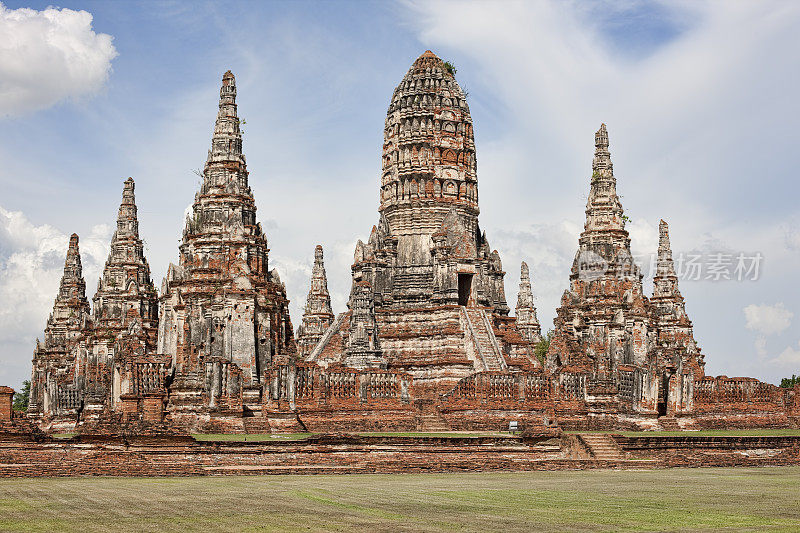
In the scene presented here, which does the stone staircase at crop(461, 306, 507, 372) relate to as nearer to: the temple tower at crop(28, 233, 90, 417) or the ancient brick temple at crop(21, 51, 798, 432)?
the ancient brick temple at crop(21, 51, 798, 432)

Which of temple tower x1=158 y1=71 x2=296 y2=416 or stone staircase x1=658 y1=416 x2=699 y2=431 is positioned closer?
stone staircase x1=658 y1=416 x2=699 y2=431

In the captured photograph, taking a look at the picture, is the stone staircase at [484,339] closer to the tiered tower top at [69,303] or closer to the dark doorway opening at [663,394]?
the dark doorway opening at [663,394]

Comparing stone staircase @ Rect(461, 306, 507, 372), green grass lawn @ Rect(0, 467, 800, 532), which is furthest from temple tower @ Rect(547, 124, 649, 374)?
green grass lawn @ Rect(0, 467, 800, 532)

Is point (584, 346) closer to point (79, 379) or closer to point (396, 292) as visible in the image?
point (396, 292)

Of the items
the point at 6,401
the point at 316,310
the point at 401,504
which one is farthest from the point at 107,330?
the point at 401,504

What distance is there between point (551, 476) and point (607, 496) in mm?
6352

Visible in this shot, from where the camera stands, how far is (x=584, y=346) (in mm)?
51844

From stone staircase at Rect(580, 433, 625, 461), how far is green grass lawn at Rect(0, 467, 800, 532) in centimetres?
578

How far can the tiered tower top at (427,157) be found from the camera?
54875mm

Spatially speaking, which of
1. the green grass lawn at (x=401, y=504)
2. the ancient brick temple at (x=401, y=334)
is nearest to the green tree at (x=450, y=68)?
the ancient brick temple at (x=401, y=334)

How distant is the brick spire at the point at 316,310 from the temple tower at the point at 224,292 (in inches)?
518

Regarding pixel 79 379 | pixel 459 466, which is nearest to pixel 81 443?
pixel 459 466

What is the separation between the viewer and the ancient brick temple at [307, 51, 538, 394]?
48844 mm

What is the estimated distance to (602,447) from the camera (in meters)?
31.4
